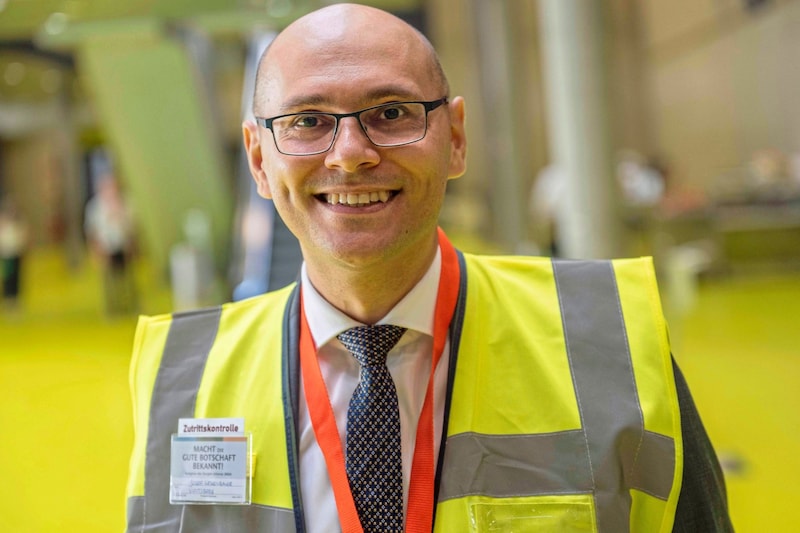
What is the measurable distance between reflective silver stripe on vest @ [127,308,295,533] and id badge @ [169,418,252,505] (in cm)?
2

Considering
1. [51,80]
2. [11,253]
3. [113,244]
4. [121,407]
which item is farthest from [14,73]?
[121,407]

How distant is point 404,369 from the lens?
5.47 feet

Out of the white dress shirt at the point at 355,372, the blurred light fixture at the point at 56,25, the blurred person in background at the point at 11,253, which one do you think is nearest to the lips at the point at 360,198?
the white dress shirt at the point at 355,372

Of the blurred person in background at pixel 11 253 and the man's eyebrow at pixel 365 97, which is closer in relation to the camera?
the man's eyebrow at pixel 365 97

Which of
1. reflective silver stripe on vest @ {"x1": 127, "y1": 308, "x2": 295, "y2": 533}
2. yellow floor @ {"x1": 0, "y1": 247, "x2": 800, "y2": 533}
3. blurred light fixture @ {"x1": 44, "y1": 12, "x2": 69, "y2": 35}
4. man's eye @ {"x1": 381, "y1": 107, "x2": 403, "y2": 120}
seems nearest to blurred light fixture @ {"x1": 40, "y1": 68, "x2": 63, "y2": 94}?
blurred light fixture @ {"x1": 44, "y1": 12, "x2": 69, "y2": 35}

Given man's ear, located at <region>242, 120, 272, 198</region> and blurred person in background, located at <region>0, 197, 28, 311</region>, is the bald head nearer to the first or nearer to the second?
man's ear, located at <region>242, 120, 272, 198</region>

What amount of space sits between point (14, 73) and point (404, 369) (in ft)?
54.1

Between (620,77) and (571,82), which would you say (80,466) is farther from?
(620,77)

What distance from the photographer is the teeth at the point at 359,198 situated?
1487mm

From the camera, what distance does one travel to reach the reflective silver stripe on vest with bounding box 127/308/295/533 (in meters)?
1.57

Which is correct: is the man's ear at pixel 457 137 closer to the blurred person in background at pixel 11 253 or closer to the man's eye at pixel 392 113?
the man's eye at pixel 392 113

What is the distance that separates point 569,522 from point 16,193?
2823cm

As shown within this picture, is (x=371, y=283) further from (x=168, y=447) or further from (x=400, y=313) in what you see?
(x=168, y=447)

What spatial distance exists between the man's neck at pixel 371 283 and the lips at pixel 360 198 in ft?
0.40
